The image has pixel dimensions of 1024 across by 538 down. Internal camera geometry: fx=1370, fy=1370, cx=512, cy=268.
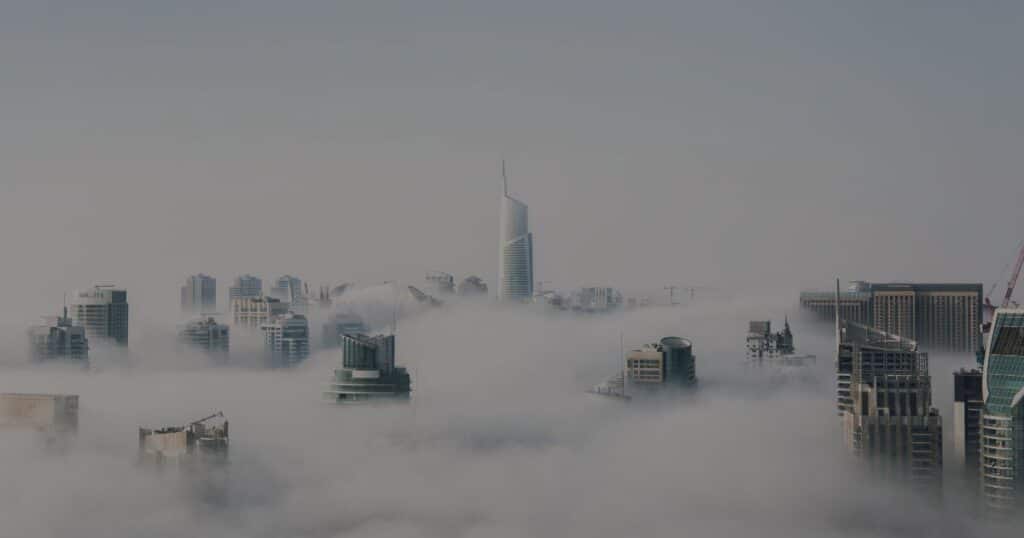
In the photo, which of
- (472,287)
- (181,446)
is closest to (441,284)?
(472,287)

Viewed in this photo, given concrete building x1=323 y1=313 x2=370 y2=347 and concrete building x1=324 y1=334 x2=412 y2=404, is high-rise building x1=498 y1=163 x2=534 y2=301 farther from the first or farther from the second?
concrete building x1=324 y1=334 x2=412 y2=404

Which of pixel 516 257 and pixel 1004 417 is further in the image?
pixel 516 257

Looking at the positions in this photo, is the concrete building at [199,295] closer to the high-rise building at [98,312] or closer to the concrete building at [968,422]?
the high-rise building at [98,312]

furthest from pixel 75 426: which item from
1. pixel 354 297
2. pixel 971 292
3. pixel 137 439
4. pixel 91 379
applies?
pixel 971 292

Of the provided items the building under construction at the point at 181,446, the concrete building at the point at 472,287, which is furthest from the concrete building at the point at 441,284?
the building under construction at the point at 181,446

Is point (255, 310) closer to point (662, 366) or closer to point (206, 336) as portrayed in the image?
point (206, 336)

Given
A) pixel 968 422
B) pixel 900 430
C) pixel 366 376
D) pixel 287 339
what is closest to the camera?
pixel 900 430
